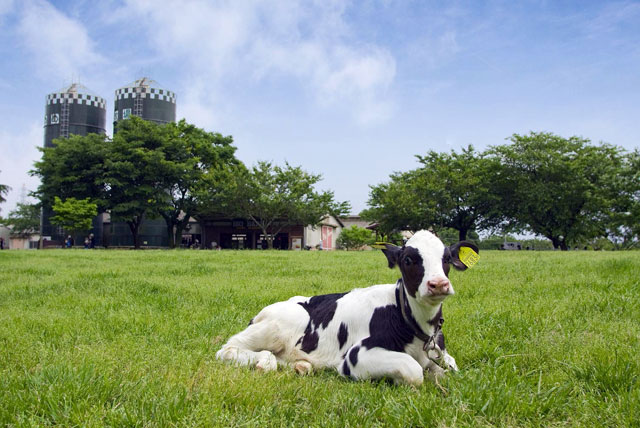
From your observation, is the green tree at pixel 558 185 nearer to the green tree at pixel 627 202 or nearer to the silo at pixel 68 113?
the green tree at pixel 627 202

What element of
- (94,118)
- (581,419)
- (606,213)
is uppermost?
(94,118)

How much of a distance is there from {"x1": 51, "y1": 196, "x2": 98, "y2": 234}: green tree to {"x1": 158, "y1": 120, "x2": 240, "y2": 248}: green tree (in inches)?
249

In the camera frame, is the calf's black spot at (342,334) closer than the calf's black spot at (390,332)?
No

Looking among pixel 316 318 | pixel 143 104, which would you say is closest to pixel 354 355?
pixel 316 318

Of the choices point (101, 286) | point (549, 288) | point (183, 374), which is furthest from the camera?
point (101, 286)

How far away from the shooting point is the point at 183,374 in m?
3.39

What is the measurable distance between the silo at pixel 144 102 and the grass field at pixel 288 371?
6161 cm

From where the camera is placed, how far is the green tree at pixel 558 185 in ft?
137

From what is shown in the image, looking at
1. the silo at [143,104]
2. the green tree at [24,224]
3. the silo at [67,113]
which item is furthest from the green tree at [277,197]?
the green tree at [24,224]

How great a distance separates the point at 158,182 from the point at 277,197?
40.2 feet

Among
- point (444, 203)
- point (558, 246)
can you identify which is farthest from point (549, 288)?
point (558, 246)

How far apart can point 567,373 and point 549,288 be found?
4.58 m

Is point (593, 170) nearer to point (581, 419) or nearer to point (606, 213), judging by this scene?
point (606, 213)

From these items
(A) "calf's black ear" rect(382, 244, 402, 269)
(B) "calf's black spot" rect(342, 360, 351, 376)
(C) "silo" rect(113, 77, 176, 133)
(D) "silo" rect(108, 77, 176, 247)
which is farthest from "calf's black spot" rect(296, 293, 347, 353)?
(C) "silo" rect(113, 77, 176, 133)
